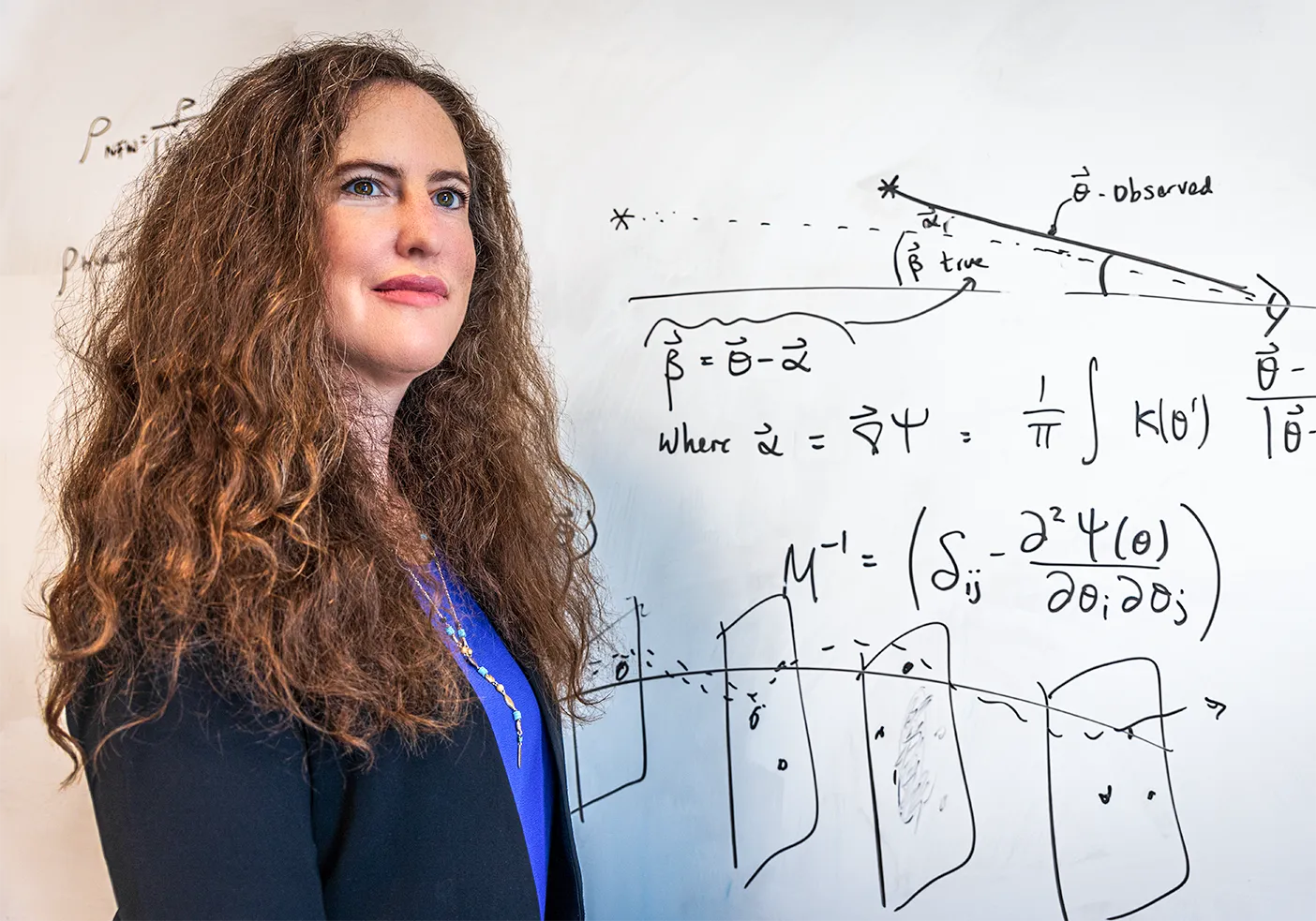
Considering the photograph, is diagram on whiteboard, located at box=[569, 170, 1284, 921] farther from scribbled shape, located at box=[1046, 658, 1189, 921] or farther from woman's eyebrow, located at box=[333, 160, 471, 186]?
woman's eyebrow, located at box=[333, 160, 471, 186]

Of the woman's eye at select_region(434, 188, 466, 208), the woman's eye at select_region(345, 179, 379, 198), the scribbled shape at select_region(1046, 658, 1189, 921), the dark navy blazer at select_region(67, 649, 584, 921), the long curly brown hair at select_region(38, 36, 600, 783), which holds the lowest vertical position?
the scribbled shape at select_region(1046, 658, 1189, 921)

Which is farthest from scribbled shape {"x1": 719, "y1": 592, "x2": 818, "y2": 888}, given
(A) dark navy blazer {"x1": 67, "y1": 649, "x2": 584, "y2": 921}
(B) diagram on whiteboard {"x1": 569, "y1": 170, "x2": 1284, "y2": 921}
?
(A) dark navy blazer {"x1": 67, "y1": 649, "x2": 584, "y2": 921}

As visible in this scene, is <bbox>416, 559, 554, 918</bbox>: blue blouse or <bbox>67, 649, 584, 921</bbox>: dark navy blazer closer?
<bbox>67, 649, 584, 921</bbox>: dark navy blazer

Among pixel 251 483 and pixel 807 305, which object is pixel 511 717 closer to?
pixel 251 483

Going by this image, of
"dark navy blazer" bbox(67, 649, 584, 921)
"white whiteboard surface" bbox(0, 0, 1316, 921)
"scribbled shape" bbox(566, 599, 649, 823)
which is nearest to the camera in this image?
"dark navy blazer" bbox(67, 649, 584, 921)

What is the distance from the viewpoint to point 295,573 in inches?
26.0

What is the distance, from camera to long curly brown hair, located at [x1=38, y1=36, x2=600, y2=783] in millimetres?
625

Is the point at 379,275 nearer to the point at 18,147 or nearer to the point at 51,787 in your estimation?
the point at 18,147

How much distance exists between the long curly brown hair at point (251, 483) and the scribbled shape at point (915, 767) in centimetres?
38

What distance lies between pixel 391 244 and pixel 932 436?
59cm

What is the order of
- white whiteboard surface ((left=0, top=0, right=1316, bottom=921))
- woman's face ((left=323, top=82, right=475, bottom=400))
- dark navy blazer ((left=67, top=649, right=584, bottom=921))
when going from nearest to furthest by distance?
1. dark navy blazer ((left=67, top=649, right=584, bottom=921))
2. woman's face ((left=323, top=82, right=475, bottom=400))
3. white whiteboard surface ((left=0, top=0, right=1316, bottom=921))

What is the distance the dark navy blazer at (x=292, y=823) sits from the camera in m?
0.57

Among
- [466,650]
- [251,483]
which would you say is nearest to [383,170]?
[251,483]

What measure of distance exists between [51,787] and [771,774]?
0.97 meters
